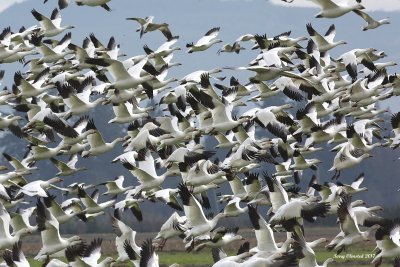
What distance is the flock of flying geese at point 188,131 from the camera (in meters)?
18.5

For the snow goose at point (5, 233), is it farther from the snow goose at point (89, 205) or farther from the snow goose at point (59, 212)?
the snow goose at point (89, 205)

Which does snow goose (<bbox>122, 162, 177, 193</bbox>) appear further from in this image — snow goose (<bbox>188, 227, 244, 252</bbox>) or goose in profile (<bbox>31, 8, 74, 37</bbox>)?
goose in profile (<bbox>31, 8, 74, 37</bbox>)

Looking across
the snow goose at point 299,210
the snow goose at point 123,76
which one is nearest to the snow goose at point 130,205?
the snow goose at point 123,76

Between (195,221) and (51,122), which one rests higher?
(51,122)

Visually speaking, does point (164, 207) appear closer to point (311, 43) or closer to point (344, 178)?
point (344, 178)

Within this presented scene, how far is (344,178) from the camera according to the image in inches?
3270

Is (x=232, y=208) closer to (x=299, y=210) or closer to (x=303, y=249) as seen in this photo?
(x=303, y=249)

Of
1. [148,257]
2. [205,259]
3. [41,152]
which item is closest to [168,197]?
[41,152]

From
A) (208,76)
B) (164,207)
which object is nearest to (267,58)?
(208,76)

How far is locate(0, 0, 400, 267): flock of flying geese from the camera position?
18.5m

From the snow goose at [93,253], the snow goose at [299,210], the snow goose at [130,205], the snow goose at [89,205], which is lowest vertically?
the snow goose at [89,205]

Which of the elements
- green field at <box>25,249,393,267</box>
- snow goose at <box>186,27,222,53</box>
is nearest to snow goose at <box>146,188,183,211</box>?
snow goose at <box>186,27,222,53</box>

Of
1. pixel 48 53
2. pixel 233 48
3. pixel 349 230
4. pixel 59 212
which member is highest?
pixel 48 53

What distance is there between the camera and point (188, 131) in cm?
2059
